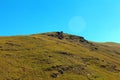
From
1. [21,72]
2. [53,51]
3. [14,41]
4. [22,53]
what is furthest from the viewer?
[14,41]

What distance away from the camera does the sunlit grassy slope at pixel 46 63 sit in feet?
341

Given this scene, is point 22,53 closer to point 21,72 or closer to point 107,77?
point 21,72

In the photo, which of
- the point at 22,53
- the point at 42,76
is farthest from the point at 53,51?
the point at 42,76

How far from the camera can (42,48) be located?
142 m

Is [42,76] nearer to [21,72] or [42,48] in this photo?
[21,72]

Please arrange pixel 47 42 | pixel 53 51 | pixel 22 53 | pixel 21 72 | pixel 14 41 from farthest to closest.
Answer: pixel 47 42 → pixel 14 41 → pixel 53 51 → pixel 22 53 → pixel 21 72

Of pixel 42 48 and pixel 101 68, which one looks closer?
pixel 101 68

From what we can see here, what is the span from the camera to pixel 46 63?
11725 centimetres

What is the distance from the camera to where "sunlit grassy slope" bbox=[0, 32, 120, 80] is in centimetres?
10381

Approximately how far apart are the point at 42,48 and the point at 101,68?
3308 cm

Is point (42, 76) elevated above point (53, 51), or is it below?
below

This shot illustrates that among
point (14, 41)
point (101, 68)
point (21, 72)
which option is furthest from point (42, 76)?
point (14, 41)

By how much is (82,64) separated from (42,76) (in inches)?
1220

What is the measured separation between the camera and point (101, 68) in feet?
437
